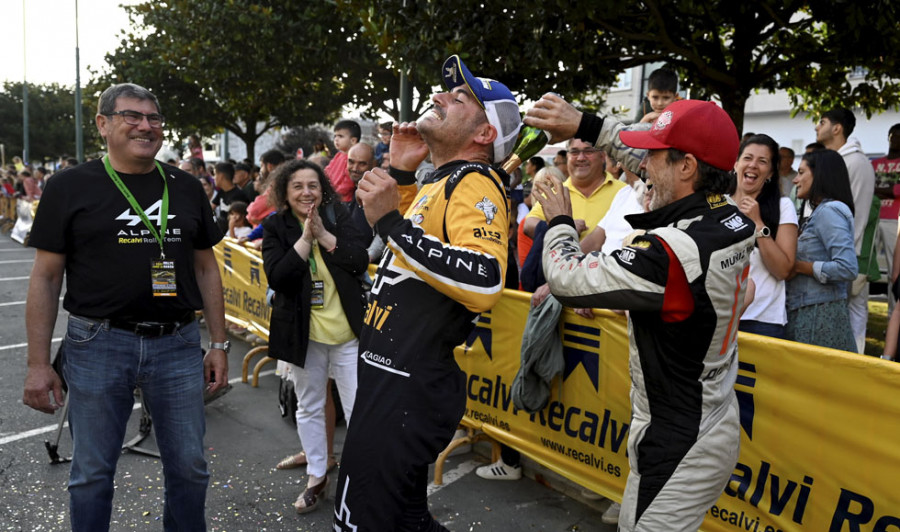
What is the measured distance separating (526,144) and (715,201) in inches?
27.3

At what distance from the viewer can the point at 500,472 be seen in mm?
4355

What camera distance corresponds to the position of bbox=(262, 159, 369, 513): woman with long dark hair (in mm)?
3871

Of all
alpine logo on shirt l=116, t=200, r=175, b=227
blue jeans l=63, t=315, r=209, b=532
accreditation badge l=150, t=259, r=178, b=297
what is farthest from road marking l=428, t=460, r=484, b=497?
alpine logo on shirt l=116, t=200, r=175, b=227

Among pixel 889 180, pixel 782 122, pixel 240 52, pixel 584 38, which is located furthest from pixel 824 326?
pixel 782 122

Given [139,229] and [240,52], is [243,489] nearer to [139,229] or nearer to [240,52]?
[139,229]

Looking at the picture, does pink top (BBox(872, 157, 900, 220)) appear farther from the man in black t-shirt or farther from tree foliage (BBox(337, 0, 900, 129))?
the man in black t-shirt

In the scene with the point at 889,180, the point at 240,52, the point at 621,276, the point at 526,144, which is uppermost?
the point at 240,52

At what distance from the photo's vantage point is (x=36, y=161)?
183 ft

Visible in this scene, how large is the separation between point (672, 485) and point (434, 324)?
36.4 inches

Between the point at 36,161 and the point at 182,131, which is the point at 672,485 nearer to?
the point at 182,131

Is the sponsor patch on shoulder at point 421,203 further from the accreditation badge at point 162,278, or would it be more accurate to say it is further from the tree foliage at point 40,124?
the tree foliage at point 40,124

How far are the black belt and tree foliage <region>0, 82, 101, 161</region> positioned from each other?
59.1m

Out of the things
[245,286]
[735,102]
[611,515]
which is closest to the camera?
[611,515]

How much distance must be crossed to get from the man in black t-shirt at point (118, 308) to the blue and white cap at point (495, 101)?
151 cm
